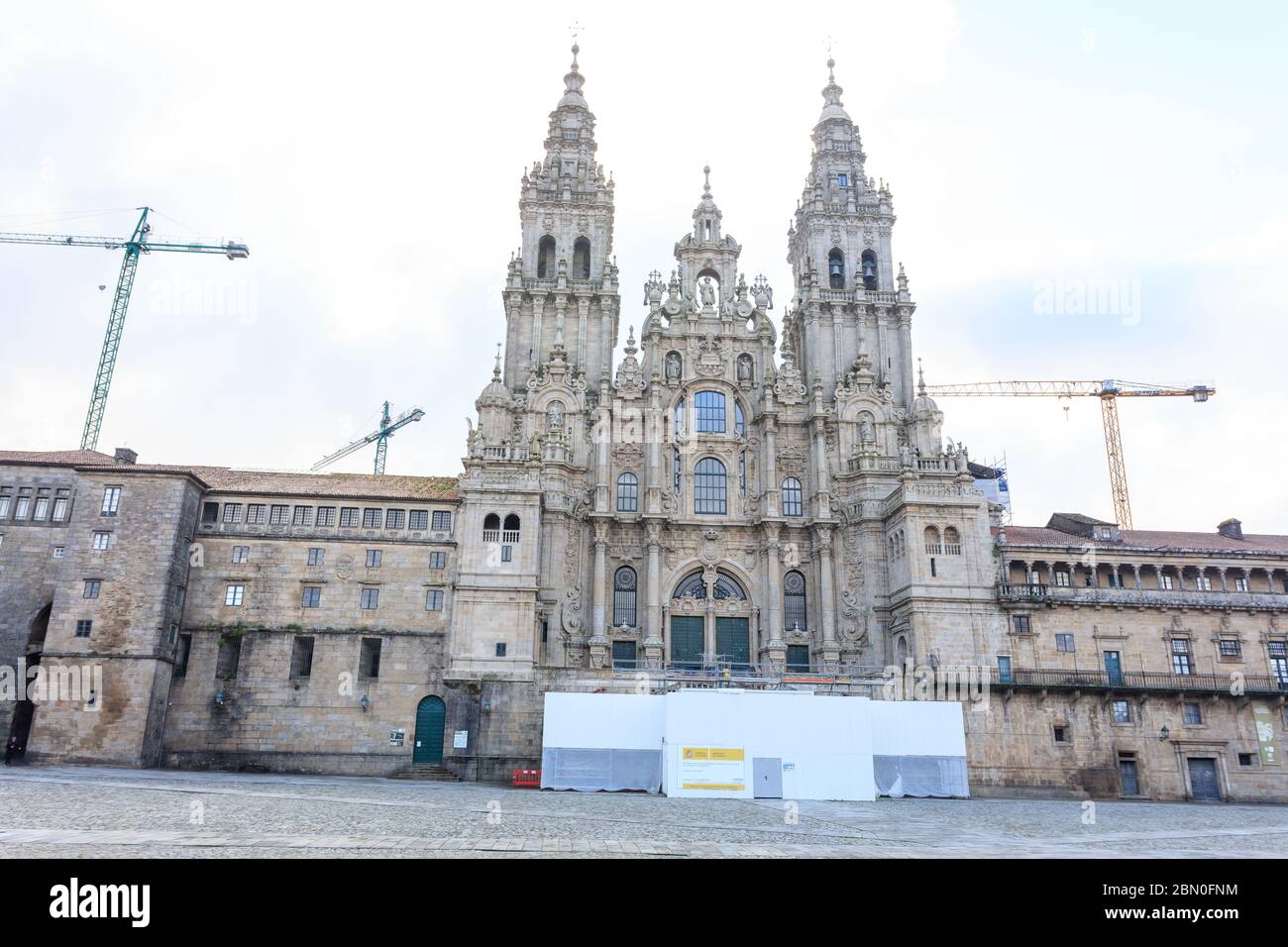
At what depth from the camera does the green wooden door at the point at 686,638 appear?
191 feet

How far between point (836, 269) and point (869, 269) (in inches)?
104

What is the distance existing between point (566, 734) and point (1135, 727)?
33.0m

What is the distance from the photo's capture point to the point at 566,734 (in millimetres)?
44250

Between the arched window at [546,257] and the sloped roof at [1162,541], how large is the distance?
3757cm

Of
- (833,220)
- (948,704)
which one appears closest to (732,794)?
(948,704)

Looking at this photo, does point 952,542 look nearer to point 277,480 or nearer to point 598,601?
point 598,601

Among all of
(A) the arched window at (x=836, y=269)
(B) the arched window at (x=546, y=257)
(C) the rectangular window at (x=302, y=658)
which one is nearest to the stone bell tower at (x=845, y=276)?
(A) the arched window at (x=836, y=269)

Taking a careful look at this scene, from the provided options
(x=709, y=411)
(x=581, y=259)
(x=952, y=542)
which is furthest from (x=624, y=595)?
(x=581, y=259)

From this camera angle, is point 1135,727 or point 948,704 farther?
point 1135,727

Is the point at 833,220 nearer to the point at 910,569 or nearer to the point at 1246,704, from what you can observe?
the point at 910,569

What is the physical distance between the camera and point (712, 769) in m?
41.0

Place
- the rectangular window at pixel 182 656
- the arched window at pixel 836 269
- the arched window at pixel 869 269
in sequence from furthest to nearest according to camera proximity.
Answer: the arched window at pixel 869 269 → the arched window at pixel 836 269 → the rectangular window at pixel 182 656

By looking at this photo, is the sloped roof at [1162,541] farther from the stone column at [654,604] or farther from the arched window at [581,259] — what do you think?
the arched window at [581,259]

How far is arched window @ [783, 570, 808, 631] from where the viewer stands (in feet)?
196
